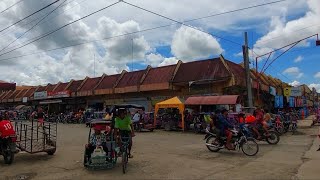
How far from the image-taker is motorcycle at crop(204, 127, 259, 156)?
44.0 feet

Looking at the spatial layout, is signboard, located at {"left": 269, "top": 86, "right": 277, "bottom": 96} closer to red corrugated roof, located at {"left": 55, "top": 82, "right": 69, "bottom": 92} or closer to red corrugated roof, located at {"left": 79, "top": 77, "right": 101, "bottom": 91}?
red corrugated roof, located at {"left": 79, "top": 77, "right": 101, "bottom": 91}

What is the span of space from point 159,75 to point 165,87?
7.98 feet

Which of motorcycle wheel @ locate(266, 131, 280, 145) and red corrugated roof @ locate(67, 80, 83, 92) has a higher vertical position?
red corrugated roof @ locate(67, 80, 83, 92)

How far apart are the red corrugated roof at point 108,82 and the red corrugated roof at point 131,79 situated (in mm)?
1153

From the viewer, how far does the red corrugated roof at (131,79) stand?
128ft

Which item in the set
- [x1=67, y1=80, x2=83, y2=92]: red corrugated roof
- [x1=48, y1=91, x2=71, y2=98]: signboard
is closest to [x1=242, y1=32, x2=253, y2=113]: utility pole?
[x1=67, y1=80, x2=83, y2=92]: red corrugated roof

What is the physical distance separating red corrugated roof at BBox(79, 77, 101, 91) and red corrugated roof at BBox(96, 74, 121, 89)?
4.92 ft

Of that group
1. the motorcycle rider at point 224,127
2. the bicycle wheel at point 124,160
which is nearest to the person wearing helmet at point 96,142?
the bicycle wheel at point 124,160

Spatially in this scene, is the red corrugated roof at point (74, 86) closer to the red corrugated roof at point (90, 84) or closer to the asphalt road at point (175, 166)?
the red corrugated roof at point (90, 84)

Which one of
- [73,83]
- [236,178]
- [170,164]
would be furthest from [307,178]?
[73,83]

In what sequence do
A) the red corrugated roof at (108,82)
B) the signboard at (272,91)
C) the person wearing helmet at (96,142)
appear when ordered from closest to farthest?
the person wearing helmet at (96,142), the signboard at (272,91), the red corrugated roof at (108,82)

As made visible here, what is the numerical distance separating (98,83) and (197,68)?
594 inches

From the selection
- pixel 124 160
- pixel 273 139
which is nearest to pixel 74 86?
pixel 273 139

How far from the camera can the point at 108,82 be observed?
142 ft
